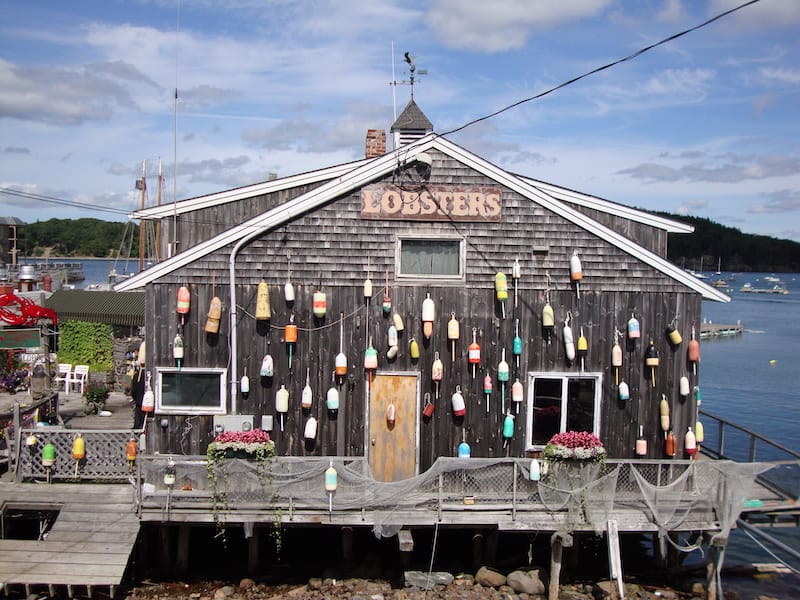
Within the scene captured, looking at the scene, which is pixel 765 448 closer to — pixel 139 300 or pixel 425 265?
pixel 425 265

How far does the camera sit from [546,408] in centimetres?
1516

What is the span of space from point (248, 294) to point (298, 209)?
6.38 feet

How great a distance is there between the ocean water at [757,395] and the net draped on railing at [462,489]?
400 centimetres

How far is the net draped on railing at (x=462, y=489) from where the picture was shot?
13656 millimetres

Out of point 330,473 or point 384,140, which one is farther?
point 384,140

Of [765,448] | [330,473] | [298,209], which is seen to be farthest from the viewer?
[765,448]

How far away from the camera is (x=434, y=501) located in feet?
45.8

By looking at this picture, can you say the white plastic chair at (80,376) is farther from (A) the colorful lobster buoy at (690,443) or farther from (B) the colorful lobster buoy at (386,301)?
(A) the colorful lobster buoy at (690,443)

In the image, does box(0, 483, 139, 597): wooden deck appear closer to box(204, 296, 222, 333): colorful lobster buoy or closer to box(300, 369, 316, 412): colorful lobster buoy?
box(204, 296, 222, 333): colorful lobster buoy

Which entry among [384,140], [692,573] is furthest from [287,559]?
[384,140]

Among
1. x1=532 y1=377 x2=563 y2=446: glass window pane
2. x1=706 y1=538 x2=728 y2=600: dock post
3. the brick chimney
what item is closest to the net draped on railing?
x1=706 y1=538 x2=728 y2=600: dock post

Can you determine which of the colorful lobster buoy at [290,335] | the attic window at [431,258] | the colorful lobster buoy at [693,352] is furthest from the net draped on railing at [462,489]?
the attic window at [431,258]

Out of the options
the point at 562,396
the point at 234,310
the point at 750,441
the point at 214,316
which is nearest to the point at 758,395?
the point at 750,441

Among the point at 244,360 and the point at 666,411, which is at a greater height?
the point at 244,360
